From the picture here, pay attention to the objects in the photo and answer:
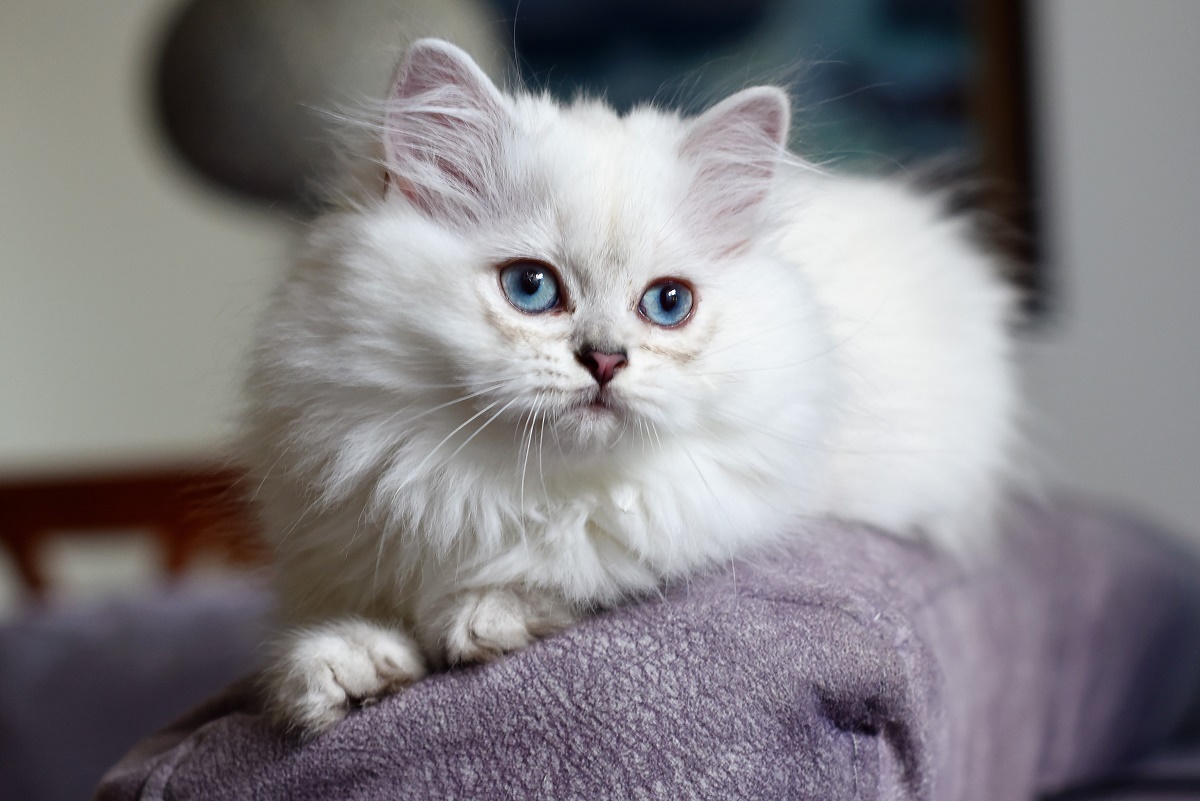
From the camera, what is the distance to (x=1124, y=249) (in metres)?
3.09

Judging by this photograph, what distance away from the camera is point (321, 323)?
3.07 feet

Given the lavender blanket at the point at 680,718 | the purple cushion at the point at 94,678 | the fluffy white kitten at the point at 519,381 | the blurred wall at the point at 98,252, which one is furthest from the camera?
the blurred wall at the point at 98,252

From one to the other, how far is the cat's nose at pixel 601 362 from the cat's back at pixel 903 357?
0.92ft

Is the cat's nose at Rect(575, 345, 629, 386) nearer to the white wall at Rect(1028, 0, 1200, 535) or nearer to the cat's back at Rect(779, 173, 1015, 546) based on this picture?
the cat's back at Rect(779, 173, 1015, 546)

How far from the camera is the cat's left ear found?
99 centimetres

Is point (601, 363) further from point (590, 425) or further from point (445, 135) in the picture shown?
point (445, 135)

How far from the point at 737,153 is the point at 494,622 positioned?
518 millimetres

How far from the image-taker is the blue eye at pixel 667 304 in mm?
927

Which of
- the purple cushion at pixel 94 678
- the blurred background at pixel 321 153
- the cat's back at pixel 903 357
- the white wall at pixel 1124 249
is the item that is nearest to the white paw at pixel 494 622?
the cat's back at pixel 903 357

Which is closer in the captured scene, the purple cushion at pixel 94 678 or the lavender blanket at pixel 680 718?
the lavender blanket at pixel 680 718

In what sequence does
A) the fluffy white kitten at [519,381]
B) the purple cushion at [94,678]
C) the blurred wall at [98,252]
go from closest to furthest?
the fluffy white kitten at [519,381] → the purple cushion at [94,678] → the blurred wall at [98,252]

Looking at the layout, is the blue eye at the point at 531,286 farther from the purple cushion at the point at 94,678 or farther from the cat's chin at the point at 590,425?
the purple cushion at the point at 94,678

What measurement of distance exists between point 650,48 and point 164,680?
8.06 feet

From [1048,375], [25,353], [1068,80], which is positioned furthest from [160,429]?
[1068,80]
